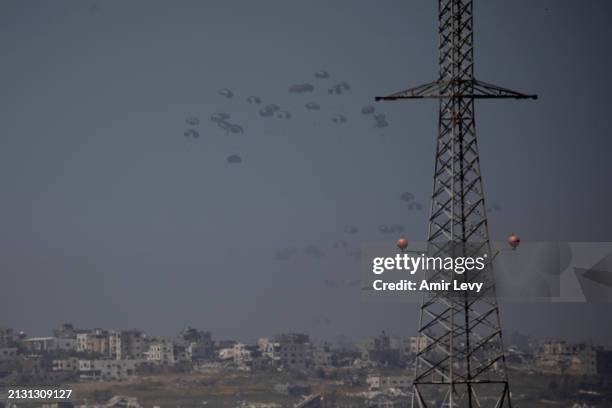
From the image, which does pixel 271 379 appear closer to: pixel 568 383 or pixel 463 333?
pixel 568 383

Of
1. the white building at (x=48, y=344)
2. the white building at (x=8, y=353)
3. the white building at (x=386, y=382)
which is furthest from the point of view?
the white building at (x=48, y=344)

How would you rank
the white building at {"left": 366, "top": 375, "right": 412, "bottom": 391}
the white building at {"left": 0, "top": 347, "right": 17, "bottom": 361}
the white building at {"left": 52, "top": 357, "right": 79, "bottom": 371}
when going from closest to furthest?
the white building at {"left": 366, "top": 375, "right": 412, "bottom": 391} < the white building at {"left": 0, "top": 347, "right": 17, "bottom": 361} < the white building at {"left": 52, "top": 357, "right": 79, "bottom": 371}

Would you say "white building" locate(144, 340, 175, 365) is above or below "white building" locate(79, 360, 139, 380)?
above

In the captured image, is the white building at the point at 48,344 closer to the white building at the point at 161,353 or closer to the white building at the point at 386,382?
the white building at the point at 161,353

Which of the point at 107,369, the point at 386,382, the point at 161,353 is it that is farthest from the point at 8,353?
the point at 386,382

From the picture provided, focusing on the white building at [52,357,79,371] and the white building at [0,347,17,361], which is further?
the white building at [52,357,79,371]

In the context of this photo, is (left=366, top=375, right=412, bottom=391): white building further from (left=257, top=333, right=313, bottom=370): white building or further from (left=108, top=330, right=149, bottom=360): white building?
(left=108, top=330, right=149, bottom=360): white building

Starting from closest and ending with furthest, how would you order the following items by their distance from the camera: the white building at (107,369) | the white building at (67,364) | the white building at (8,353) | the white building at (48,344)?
the white building at (8,353) → the white building at (107,369) → the white building at (67,364) → the white building at (48,344)

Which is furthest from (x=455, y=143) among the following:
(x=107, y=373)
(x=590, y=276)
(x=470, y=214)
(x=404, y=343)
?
(x=107, y=373)

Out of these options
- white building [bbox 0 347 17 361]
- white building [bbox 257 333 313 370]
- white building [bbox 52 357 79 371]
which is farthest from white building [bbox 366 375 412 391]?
white building [bbox 0 347 17 361]

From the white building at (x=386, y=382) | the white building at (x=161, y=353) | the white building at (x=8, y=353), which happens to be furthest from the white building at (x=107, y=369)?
the white building at (x=386, y=382)

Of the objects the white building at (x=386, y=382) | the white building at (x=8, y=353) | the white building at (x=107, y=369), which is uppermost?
the white building at (x=8, y=353)

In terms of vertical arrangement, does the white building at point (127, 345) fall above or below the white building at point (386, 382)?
above
